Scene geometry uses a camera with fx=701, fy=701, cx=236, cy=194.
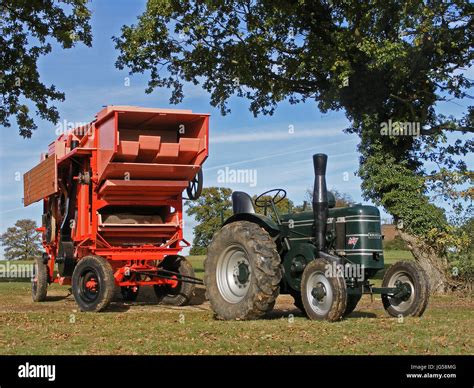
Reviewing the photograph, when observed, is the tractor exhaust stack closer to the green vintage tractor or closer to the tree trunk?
the green vintage tractor

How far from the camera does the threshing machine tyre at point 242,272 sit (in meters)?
10.7

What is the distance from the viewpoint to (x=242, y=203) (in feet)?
40.4

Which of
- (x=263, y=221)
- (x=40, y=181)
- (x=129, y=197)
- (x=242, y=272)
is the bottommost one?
(x=242, y=272)

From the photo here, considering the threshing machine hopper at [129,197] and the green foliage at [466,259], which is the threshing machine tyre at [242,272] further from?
the green foliage at [466,259]

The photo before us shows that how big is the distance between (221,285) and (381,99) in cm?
1118

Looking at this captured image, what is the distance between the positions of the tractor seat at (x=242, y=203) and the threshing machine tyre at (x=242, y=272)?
0.68m

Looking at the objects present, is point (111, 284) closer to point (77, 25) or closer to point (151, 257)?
point (151, 257)

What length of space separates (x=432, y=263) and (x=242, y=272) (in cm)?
1066

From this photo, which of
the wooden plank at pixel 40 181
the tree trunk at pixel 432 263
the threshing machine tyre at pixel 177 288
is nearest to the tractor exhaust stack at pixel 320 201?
the threshing machine tyre at pixel 177 288

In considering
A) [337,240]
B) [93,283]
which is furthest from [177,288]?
[337,240]

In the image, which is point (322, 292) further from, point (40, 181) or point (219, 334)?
point (40, 181)
